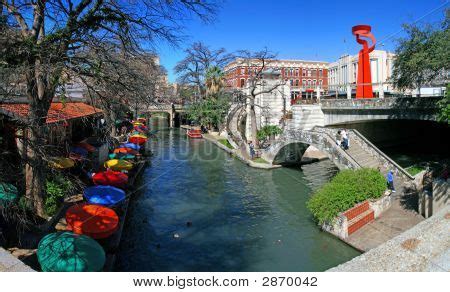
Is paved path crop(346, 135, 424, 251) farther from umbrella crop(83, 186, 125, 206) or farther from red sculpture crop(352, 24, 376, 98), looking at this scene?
red sculpture crop(352, 24, 376, 98)

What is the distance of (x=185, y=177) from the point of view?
31.7m

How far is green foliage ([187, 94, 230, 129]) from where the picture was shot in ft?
200

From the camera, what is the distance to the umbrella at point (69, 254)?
462 inches

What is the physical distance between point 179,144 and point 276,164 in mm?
22112

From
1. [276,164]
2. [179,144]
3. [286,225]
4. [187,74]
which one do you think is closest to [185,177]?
[276,164]

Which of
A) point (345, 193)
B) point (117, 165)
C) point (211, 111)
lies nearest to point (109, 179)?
point (117, 165)

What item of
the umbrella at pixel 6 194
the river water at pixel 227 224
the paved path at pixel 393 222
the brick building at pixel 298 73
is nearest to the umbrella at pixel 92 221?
the river water at pixel 227 224

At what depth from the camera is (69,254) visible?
11.9 m

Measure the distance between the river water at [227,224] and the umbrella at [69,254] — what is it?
9.90 ft

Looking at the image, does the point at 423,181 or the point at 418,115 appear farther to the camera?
the point at 418,115

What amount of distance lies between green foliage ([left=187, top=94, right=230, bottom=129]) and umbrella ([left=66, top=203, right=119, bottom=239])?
44631mm

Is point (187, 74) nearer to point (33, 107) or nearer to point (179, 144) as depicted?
point (179, 144)

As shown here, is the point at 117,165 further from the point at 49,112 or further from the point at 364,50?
the point at 364,50

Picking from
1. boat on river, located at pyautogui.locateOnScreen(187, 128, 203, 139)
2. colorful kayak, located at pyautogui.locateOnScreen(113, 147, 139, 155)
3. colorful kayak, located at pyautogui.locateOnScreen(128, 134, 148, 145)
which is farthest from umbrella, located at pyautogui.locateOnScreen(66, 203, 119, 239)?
boat on river, located at pyautogui.locateOnScreen(187, 128, 203, 139)
